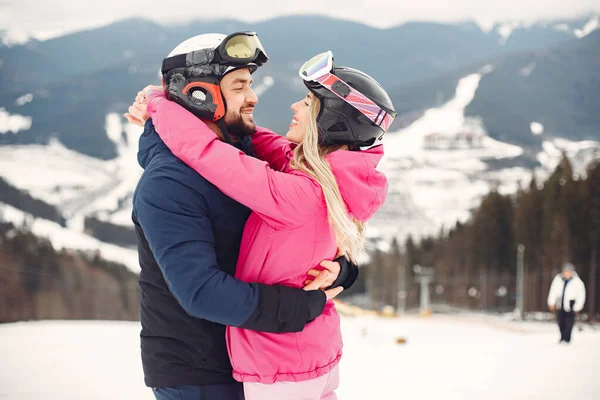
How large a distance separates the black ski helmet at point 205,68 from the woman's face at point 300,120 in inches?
10.3

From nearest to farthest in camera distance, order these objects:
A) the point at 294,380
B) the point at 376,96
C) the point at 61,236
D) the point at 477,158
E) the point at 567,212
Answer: the point at 294,380 < the point at 376,96 < the point at 567,212 < the point at 61,236 < the point at 477,158

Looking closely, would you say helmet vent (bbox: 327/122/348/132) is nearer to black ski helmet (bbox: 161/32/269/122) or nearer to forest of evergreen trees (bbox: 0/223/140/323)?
black ski helmet (bbox: 161/32/269/122)

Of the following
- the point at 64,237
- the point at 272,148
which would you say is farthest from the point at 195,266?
the point at 64,237

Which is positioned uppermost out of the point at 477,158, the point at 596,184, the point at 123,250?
the point at 477,158

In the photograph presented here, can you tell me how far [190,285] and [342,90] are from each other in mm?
922

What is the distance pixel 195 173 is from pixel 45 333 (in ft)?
38.7

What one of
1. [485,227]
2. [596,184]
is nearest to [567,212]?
[596,184]

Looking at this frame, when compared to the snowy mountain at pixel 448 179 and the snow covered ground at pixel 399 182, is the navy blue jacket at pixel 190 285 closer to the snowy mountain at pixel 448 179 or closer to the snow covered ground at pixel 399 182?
the snow covered ground at pixel 399 182

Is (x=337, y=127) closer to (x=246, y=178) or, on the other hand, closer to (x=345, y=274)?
(x=246, y=178)

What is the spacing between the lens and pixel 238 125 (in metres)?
2.49

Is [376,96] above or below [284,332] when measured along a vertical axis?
above

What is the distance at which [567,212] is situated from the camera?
53469 mm

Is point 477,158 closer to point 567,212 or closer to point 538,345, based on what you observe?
point 567,212

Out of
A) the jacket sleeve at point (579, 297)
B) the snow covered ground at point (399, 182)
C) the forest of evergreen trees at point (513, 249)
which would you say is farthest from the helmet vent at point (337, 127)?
the snow covered ground at point (399, 182)
